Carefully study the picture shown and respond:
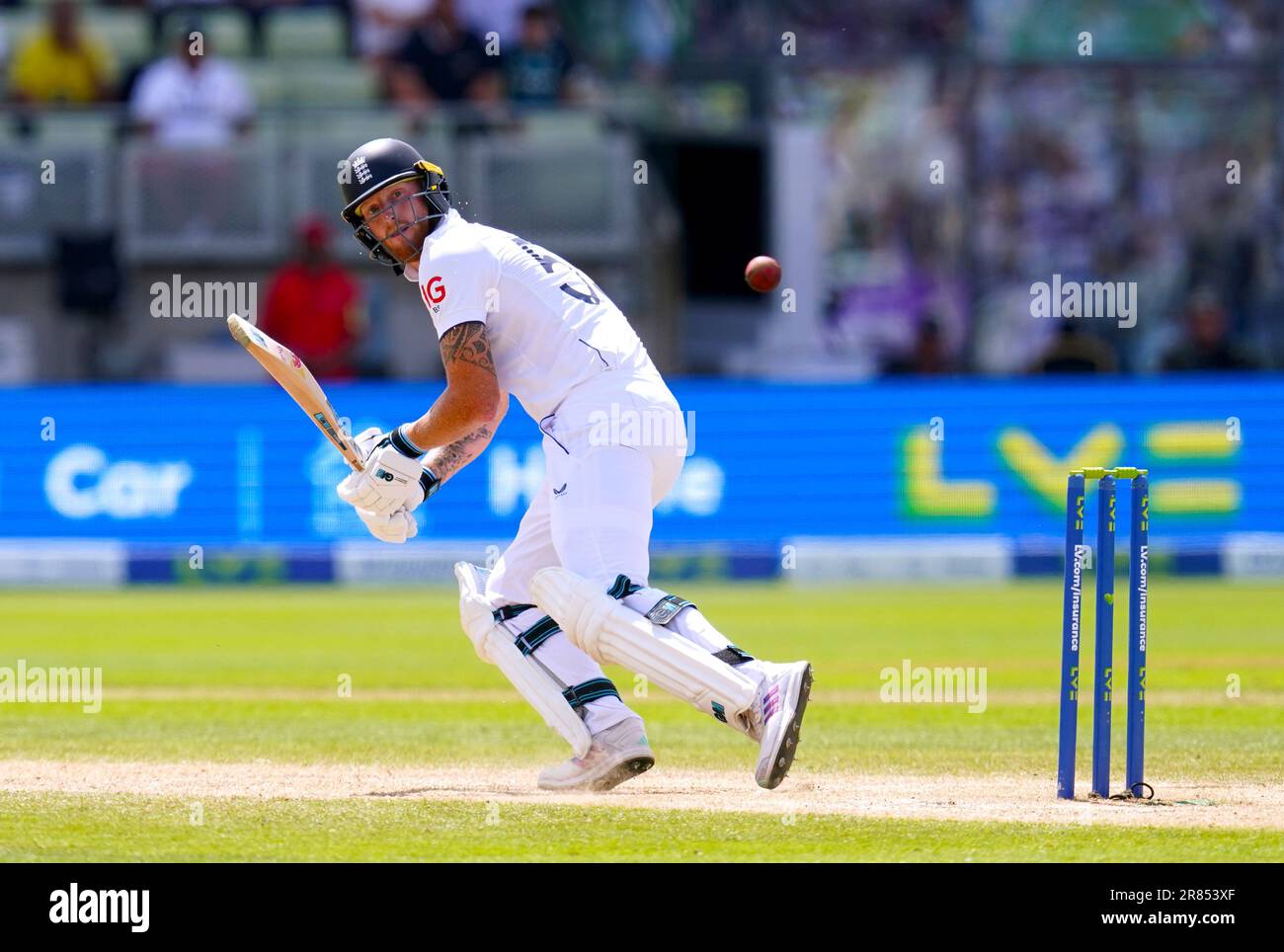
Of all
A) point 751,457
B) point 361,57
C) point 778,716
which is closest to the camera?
point 778,716

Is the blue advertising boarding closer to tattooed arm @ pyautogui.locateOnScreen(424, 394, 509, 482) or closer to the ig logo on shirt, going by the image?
tattooed arm @ pyautogui.locateOnScreen(424, 394, 509, 482)

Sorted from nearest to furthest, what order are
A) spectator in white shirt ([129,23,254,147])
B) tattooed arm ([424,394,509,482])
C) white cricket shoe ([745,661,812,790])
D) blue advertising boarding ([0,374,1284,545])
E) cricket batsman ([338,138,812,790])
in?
white cricket shoe ([745,661,812,790])
cricket batsman ([338,138,812,790])
tattooed arm ([424,394,509,482])
blue advertising boarding ([0,374,1284,545])
spectator in white shirt ([129,23,254,147])

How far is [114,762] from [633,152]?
9.98 meters

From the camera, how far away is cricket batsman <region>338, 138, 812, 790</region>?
626 cm

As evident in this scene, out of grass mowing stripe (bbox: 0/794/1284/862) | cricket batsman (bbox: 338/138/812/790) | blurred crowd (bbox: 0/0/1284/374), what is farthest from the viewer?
blurred crowd (bbox: 0/0/1284/374)

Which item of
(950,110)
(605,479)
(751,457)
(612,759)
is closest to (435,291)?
(605,479)

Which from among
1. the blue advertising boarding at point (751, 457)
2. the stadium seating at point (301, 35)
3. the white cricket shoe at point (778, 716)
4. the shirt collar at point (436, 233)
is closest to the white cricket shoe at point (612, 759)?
the white cricket shoe at point (778, 716)

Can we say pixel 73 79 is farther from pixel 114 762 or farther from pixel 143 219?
pixel 114 762

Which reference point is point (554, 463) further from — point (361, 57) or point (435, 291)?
point (361, 57)

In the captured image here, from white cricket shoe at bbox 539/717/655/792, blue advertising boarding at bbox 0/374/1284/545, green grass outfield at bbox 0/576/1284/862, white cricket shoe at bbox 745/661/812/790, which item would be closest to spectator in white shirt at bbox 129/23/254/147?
blue advertising boarding at bbox 0/374/1284/545

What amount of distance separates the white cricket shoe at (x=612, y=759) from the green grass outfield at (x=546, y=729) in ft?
0.47

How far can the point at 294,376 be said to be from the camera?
6.79m

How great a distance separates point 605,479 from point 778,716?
0.89 m

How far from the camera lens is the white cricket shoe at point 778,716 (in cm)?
601
